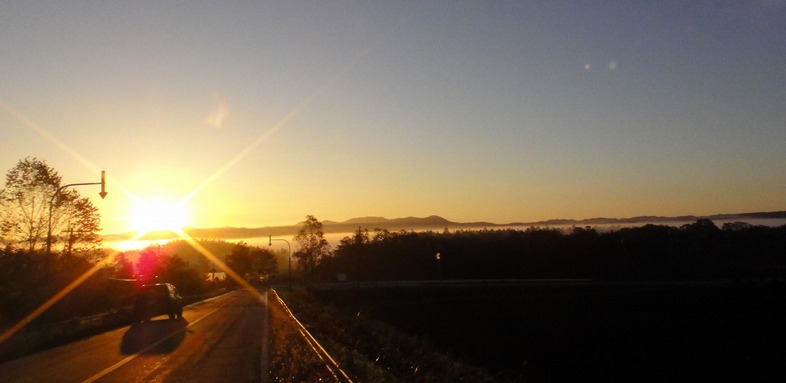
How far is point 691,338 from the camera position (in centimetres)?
4722

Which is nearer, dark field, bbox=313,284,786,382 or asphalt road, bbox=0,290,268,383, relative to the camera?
asphalt road, bbox=0,290,268,383

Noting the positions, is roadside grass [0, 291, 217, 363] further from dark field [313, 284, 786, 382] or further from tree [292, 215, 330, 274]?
tree [292, 215, 330, 274]

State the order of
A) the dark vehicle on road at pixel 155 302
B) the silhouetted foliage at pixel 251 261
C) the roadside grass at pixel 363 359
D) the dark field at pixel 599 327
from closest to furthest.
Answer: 1. the roadside grass at pixel 363 359
2. the dark vehicle on road at pixel 155 302
3. the dark field at pixel 599 327
4. the silhouetted foliage at pixel 251 261

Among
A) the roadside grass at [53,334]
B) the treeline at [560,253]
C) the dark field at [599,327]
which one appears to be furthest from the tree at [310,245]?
the roadside grass at [53,334]

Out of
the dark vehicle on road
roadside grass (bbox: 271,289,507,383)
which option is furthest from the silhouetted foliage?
roadside grass (bbox: 271,289,507,383)

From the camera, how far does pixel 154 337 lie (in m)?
23.2

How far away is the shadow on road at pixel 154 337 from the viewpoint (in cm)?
1923

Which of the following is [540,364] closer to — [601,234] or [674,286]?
[674,286]

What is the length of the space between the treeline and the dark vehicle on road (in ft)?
261

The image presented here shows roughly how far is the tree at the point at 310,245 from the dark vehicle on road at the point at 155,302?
9137 centimetres

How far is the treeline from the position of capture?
375ft

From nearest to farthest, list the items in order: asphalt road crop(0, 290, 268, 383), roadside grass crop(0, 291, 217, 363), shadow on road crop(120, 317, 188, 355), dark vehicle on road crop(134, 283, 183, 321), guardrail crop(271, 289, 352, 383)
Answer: guardrail crop(271, 289, 352, 383), asphalt road crop(0, 290, 268, 383), roadside grass crop(0, 291, 217, 363), shadow on road crop(120, 317, 188, 355), dark vehicle on road crop(134, 283, 183, 321)

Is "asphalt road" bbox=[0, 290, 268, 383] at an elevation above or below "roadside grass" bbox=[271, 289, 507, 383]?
above

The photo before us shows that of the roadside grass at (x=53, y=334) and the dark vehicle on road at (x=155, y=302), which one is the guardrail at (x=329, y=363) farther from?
the dark vehicle on road at (x=155, y=302)
